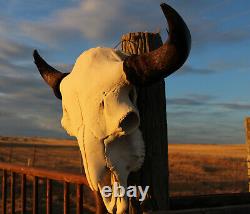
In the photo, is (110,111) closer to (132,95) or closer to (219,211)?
(132,95)

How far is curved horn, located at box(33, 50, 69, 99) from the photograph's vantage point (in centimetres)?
287

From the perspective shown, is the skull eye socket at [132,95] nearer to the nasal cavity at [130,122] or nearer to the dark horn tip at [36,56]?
the nasal cavity at [130,122]

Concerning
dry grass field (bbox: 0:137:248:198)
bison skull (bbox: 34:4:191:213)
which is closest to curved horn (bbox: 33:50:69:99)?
bison skull (bbox: 34:4:191:213)

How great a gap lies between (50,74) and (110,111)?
35.5 inches

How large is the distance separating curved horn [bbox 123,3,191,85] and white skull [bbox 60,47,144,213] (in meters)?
0.10

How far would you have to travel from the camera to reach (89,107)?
2.32 metres

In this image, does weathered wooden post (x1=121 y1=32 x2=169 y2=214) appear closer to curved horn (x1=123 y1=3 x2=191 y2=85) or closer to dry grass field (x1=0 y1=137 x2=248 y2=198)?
curved horn (x1=123 y1=3 x2=191 y2=85)

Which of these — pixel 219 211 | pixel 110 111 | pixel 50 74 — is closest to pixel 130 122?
pixel 110 111

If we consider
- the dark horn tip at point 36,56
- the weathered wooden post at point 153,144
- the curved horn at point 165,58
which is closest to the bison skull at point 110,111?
the curved horn at point 165,58

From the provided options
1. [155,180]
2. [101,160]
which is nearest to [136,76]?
[101,160]

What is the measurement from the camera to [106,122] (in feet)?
7.41

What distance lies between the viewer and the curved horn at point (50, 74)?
9.41ft

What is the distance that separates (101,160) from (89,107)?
307 millimetres

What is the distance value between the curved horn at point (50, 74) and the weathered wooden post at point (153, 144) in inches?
23.9
